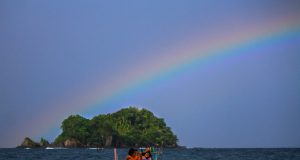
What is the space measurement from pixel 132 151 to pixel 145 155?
16.8m

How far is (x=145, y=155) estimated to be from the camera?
60.7 m

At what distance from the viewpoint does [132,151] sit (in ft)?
145

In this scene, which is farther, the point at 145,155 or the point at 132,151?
the point at 145,155
